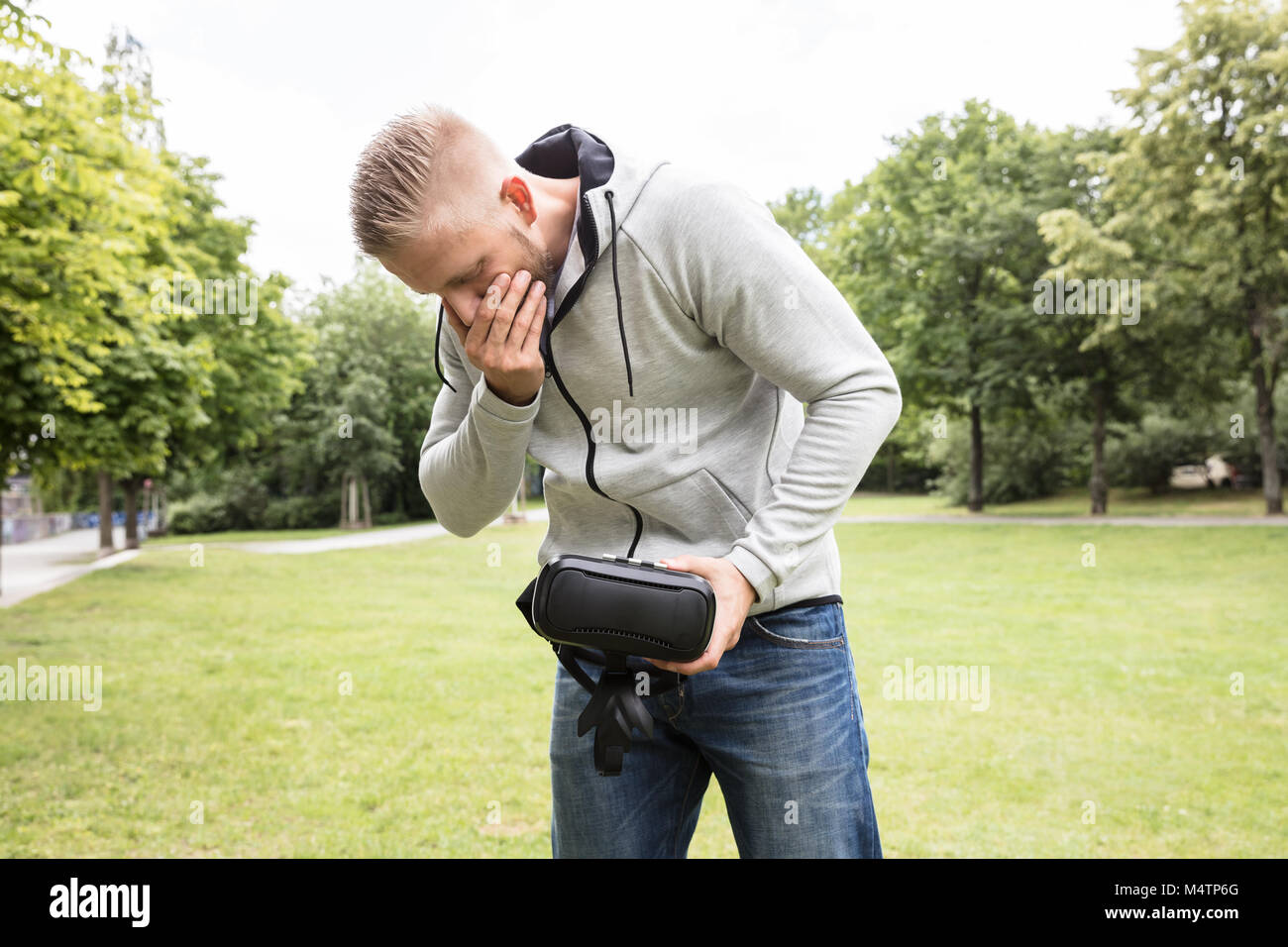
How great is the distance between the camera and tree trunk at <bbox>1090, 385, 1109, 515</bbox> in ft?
79.5

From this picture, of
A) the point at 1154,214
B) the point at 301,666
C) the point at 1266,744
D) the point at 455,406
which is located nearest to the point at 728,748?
the point at 455,406

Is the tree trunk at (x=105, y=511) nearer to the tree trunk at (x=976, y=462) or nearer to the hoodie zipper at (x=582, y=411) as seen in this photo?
the tree trunk at (x=976, y=462)

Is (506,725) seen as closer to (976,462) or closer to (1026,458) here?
(976,462)

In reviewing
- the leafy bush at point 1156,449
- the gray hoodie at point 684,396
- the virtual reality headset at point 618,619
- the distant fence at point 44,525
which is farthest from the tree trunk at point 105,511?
the leafy bush at point 1156,449

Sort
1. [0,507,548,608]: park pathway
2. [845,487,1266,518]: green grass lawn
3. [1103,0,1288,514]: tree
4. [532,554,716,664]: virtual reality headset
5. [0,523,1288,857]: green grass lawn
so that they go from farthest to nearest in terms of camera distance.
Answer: [845,487,1266,518]: green grass lawn, [1103,0,1288,514]: tree, [0,507,548,608]: park pathway, [0,523,1288,857]: green grass lawn, [532,554,716,664]: virtual reality headset

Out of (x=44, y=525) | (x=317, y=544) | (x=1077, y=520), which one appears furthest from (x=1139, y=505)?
(x=44, y=525)

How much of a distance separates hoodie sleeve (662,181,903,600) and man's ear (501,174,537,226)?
315 millimetres

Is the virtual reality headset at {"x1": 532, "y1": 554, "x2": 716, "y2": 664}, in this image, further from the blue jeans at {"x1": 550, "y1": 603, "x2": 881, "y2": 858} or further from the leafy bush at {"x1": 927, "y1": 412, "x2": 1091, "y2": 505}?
the leafy bush at {"x1": 927, "y1": 412, "x2": 1091, "y2": 505}

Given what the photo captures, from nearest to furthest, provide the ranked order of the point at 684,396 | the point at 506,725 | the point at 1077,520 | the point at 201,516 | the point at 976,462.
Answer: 1. the point at 684,396
2. the point at 506,725
3. the point at 1077,520
4. the point at 976,462
5. the point at 201,516

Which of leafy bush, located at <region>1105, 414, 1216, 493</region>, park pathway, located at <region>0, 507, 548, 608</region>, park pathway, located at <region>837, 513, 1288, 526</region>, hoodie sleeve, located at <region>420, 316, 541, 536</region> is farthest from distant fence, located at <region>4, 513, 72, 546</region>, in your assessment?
hoodie sleeve, located at <region>420, 316, 541, 536</region>

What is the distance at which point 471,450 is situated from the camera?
199 centimetres

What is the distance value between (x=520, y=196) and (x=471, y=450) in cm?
52

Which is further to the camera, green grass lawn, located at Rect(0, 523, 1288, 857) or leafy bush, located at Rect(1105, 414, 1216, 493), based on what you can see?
leafy bush, located at Rect(1105, 414, 1216, 493)
